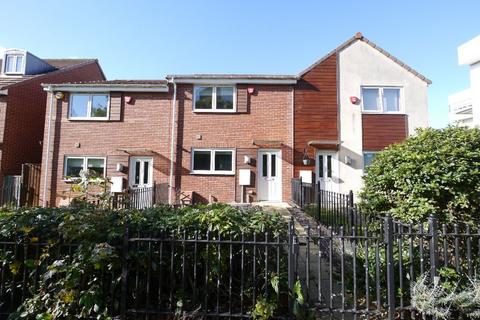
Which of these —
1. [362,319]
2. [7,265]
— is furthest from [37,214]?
[362,319]

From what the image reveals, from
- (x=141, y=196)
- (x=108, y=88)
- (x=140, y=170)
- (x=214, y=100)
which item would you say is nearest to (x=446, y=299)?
(x=141, y=196)

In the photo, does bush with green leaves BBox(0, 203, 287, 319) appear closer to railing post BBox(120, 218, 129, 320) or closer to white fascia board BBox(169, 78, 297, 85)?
railing post BBox(120, 218, 129, 320)

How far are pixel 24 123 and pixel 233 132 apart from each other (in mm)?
11283

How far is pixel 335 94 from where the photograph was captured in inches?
579

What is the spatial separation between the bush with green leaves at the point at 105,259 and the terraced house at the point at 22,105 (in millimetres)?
13125

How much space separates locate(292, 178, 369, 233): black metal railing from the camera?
6.18 meters

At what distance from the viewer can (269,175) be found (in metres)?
14.4

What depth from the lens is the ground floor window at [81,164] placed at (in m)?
14.9

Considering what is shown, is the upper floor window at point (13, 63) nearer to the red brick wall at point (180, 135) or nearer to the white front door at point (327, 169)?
the red brick wall at point (180, 135)

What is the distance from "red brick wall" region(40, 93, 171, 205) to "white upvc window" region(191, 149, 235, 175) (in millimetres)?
1351

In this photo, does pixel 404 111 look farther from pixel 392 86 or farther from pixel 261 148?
pixel 261 148

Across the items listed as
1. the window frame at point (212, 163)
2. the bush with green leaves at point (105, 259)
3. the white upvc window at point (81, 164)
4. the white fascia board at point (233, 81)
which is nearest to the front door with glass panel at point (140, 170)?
the white upvc window at point (81, 164)

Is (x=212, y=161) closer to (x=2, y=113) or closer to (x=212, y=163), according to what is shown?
(x=212, y=163)

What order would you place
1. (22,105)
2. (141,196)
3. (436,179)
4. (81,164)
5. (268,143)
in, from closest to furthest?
(436,179), (141,196), (268,143), (81,164), (22,105)
